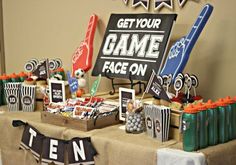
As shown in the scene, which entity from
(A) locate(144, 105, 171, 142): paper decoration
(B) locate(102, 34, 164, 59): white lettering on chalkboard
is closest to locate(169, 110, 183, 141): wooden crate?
(A) locate(144, 105, 171, 142): paper decoration

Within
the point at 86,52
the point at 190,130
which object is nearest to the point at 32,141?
the point at 86,52

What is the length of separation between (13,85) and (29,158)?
47 cm

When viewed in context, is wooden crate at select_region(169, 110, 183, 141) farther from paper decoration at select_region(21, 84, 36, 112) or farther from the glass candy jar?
paper decoration at select_region(21, 84, 36, 112)

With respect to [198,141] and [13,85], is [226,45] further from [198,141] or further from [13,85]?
[13,85]

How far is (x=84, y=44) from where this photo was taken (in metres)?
2.72

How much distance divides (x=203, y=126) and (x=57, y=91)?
36.8 inches

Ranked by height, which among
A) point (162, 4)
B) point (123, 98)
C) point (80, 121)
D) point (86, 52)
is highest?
point (162, 4)

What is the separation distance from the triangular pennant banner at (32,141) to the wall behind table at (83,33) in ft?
2.23

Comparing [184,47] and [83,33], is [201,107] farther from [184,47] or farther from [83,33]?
[83,33]

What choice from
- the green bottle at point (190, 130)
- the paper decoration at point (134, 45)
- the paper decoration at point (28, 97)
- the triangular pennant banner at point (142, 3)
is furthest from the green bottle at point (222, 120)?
the paper decoration at point (28, 97)

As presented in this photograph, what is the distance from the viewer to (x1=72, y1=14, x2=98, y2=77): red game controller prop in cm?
266

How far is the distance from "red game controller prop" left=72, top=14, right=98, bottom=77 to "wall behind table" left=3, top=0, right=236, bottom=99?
7cm

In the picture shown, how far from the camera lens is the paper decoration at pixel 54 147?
202 cm

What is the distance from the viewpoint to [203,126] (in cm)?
182
